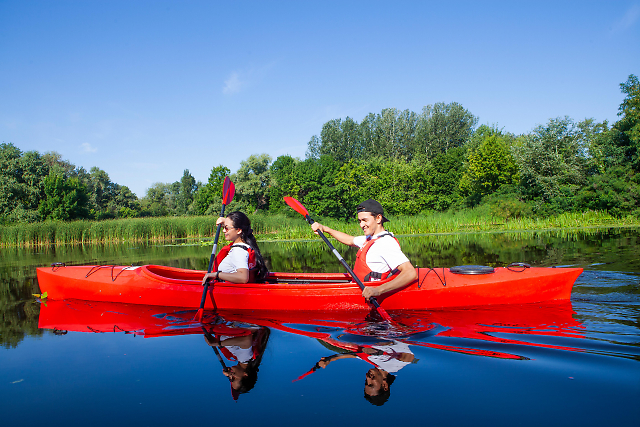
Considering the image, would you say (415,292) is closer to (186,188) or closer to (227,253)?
(227,253)

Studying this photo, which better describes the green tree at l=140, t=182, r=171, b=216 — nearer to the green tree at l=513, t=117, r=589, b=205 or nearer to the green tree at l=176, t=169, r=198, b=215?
the green tree at l=176, t=169, r=198, b=215

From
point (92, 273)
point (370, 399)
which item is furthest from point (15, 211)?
point (370, 399)

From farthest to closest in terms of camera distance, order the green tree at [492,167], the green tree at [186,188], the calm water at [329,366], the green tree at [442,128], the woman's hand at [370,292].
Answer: the green tree at [186,188]
the green tree at [442,128]
the green tree at [492,167]
the woman's hand at [370,292]
the calm water at [329,366]

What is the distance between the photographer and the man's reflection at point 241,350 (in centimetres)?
264

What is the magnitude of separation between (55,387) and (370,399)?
2030mm

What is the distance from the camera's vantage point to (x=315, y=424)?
81.7 inches

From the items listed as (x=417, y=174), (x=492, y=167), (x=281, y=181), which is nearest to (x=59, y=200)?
(x=281, y=181)

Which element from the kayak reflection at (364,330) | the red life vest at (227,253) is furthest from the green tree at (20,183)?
the red life vest at (227,253)

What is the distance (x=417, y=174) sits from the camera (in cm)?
3073

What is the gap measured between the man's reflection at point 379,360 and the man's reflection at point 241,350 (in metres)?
0.49

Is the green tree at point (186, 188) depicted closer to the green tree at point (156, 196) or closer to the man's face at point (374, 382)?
the green tree at point (156, 196)

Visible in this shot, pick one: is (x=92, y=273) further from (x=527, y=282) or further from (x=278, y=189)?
(x=278, y=189)

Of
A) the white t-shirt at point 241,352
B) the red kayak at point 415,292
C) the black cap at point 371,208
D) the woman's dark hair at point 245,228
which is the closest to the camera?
the white t-shirt at point 241,352

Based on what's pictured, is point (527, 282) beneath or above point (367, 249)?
beneath
